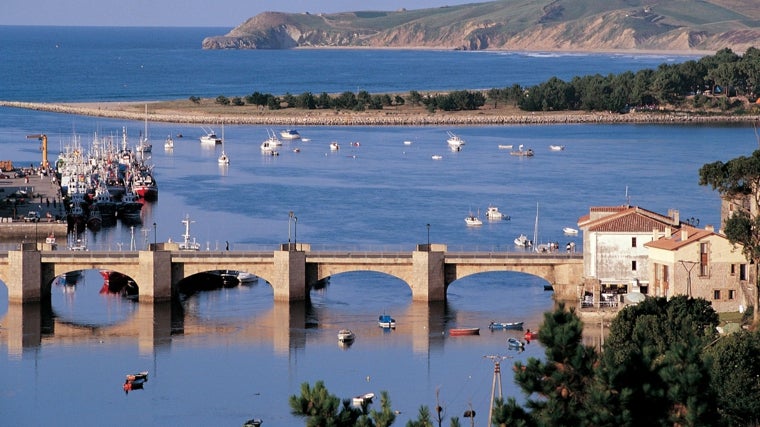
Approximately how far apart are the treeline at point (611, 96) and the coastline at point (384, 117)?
1933 millimetres

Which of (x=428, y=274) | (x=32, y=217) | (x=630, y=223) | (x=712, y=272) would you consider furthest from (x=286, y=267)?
(x=32, y=217)

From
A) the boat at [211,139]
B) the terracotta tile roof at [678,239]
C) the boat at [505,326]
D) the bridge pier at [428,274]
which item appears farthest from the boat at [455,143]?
the boat at [505,326]

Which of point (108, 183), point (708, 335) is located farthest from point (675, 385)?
point (108, 183)

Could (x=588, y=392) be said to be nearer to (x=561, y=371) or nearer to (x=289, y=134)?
(x=561, y=371)

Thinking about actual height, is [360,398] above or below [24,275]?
below

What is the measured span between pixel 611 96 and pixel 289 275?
115287mm

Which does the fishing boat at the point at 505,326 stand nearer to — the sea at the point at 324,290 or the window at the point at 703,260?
the sea at the point at 324,290

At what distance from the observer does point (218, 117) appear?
177000 mm

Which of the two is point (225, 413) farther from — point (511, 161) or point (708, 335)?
point (511, 161)

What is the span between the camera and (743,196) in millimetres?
67062

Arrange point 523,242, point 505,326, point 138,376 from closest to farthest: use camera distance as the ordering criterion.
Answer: point 138,376, point 505,326, point 523,242

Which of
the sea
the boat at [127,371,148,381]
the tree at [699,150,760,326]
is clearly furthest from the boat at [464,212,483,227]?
the boat at [127,371,148,381]

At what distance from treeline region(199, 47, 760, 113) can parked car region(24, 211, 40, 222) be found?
87312 millimetres

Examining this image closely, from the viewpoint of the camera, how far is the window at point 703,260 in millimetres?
66938
